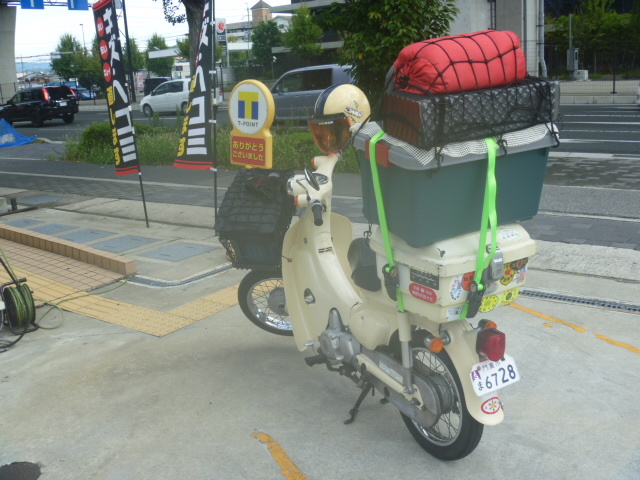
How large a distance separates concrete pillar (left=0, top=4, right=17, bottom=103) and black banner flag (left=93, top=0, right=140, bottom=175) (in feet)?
118

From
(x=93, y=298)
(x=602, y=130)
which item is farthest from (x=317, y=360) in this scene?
(x=602, y=130)

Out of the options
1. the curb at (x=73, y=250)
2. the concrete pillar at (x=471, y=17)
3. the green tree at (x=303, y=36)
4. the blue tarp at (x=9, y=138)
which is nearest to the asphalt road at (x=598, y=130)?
the blue tarp at (x=9, y=138)

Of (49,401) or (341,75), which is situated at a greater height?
(341,75)

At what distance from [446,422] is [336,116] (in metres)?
1.83

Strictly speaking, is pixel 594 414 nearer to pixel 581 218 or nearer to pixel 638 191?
pixel 581 218

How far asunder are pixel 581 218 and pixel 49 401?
6326mm

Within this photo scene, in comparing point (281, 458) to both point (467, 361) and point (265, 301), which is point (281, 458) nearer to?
point (467, 361)

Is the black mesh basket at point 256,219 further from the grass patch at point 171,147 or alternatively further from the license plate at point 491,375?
the grass patch at point 171,147

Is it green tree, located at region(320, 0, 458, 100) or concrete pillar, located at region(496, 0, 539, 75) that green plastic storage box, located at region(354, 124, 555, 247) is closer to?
green tree, located at region(320, 0, 458, 100)

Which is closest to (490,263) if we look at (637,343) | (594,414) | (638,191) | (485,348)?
(485,348)

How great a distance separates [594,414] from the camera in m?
4.03

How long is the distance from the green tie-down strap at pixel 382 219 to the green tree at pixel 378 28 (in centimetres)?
915

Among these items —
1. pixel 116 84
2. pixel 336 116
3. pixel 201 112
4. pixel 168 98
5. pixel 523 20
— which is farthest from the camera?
pixel 168 98

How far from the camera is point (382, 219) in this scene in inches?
134
